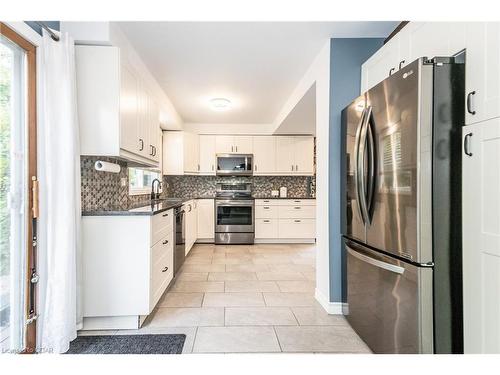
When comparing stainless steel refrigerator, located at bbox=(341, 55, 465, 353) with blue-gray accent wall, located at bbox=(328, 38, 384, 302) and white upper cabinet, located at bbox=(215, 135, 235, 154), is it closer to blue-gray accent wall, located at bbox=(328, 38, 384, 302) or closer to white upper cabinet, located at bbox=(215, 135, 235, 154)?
blue-gray accent wall, located at bbox=(328, 38, 384, 302)

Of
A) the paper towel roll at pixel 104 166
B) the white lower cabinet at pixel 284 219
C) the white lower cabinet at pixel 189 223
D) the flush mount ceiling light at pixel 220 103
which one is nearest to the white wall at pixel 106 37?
the paper towel roll at pixel 104 166

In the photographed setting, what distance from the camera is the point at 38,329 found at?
1904 millimetres

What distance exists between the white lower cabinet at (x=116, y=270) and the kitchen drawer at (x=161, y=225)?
10 cm

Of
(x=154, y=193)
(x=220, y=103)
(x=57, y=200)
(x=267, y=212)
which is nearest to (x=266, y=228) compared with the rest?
(x=267, y=212)

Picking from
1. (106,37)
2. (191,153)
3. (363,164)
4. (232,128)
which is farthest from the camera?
(232,128)

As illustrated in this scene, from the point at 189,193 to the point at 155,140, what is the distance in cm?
292

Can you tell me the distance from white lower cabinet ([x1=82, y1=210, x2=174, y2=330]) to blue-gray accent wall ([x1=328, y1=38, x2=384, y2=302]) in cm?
153

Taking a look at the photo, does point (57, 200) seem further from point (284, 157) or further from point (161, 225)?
point (284, 157)

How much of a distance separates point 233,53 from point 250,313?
244 cm

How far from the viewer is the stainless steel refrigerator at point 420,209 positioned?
4.83 feet

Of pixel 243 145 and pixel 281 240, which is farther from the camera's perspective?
pixel 243 145

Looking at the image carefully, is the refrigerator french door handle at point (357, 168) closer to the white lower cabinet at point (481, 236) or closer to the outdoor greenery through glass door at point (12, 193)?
the white lower cabinet at point (481, 236)

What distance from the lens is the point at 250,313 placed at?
2.54 meters

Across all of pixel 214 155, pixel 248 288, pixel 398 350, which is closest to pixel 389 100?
pixel 398 350
